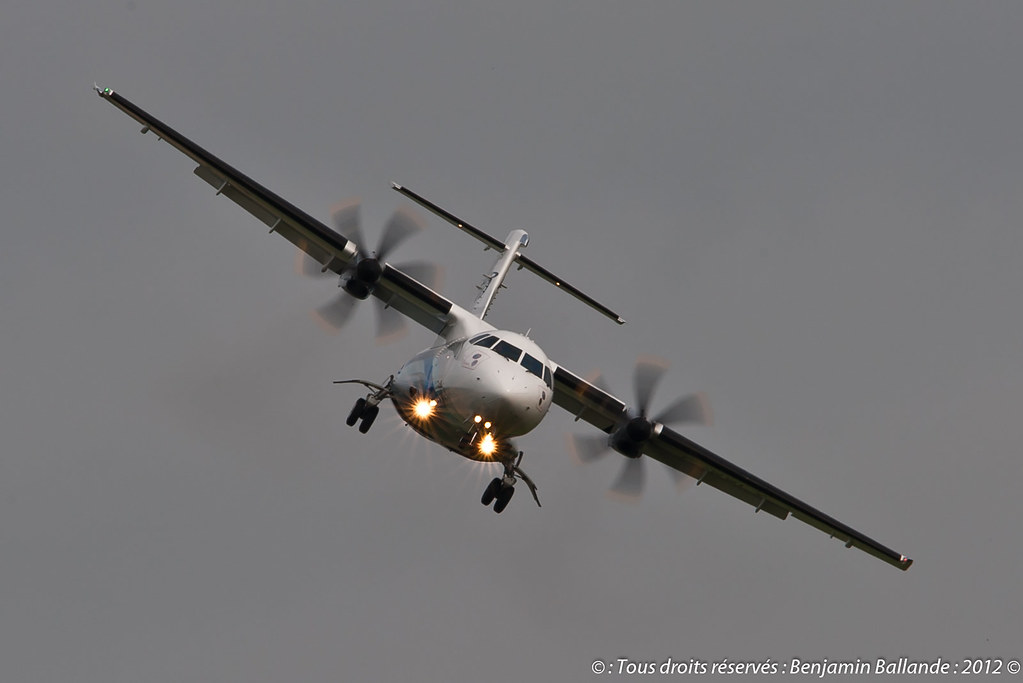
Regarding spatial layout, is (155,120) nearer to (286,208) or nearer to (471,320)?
(286,208)

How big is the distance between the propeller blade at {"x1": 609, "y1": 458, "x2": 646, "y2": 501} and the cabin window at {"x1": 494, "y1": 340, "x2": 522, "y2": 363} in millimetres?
5754

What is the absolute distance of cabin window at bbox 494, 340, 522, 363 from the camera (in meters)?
24.6

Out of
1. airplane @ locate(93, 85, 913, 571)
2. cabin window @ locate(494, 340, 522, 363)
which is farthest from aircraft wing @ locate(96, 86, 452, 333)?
cabin window @ locate(494, 340, 522, 363)

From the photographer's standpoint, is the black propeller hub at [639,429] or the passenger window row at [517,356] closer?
the passenger window row at [517,356]

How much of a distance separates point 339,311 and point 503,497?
209 inches

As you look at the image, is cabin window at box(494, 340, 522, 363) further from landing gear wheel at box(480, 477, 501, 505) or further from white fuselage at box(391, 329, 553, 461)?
landing gear wheel at box(480, 477, 501, 505)

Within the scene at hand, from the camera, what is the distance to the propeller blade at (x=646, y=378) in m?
27.6

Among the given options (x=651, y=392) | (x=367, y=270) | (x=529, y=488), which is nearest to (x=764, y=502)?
(x=651, y=392)

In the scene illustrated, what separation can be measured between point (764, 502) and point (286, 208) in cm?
1360

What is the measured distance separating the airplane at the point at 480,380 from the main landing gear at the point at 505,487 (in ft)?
0.07

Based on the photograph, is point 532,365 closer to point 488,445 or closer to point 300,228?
point 488,445

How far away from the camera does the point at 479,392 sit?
2391cm

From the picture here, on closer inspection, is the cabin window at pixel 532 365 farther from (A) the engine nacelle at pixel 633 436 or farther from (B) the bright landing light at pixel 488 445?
(A) the engine nacelle at pixel 633 436

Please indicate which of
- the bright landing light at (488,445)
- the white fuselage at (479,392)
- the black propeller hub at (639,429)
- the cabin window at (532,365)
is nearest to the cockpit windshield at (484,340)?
the white fuselage at (479,392)
